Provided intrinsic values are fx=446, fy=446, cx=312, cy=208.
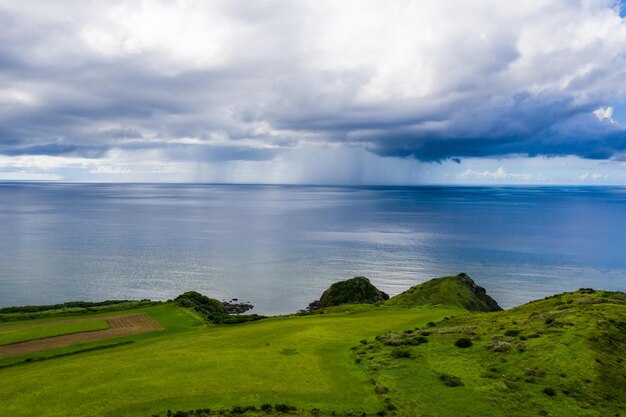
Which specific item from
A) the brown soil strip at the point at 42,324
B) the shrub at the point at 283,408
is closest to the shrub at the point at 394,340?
the shrub at the point at 283,408

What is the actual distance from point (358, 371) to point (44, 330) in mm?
55377

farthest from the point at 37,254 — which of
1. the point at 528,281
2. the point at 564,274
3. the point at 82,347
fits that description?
the point at 564,274

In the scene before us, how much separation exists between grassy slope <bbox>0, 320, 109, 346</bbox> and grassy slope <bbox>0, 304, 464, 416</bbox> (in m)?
15.4

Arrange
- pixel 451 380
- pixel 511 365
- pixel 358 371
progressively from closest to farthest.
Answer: pixel 451 380
pixel 511 365
pixel 358 371

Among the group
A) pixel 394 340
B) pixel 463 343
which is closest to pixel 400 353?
pixel 394 340

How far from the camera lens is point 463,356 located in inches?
1812

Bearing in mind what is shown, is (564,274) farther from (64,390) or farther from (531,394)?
(64,390)

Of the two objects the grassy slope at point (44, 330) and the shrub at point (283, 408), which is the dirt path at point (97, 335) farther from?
the shrub at point (283, 408)

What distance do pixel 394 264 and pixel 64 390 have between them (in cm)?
13724

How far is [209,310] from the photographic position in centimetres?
9544

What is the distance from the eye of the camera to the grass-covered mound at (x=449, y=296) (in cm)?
9512

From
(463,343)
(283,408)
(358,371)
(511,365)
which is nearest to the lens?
(283,408)

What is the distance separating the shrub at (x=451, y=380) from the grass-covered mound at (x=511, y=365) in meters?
0.09

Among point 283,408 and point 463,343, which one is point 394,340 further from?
point 283,408
